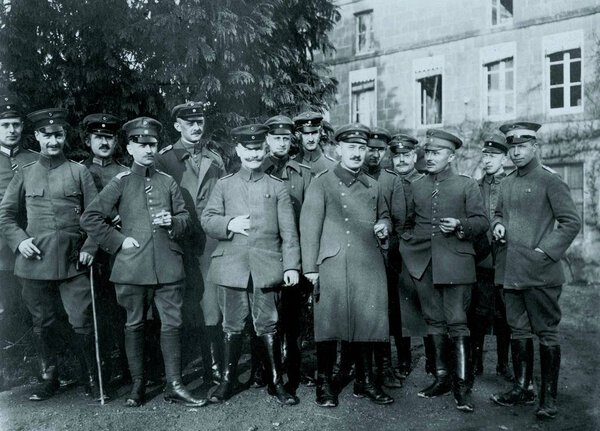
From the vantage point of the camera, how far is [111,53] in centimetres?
690

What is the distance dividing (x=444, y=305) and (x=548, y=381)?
38.8 inches

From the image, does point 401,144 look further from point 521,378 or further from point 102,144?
point 102,144

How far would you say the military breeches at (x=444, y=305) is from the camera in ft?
16.1

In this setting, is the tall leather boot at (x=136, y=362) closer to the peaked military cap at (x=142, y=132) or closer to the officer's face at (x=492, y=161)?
the peaked military cap at (x=142, y=132)

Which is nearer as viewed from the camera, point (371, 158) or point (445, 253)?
point (445, 253)

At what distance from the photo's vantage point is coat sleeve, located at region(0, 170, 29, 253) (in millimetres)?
4793

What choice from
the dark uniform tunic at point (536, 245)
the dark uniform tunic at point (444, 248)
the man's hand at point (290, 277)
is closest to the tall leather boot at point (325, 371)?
the man's hand at point (290, 277)

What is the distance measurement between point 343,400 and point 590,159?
1218cm

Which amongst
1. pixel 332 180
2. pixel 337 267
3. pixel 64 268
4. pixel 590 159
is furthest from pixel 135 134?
pixel 590 159

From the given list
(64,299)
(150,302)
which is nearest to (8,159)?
(64,299)

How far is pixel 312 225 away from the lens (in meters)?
4.82

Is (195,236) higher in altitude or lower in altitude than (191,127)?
lower

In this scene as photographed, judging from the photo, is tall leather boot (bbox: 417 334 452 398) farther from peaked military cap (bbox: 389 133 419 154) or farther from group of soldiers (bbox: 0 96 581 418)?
peaked military cap (bbox: 389 133 419 154)

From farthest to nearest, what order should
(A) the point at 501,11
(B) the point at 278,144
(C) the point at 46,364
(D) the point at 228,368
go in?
(A) the point at 501,11, (B) the point at 278,144, (C) the point at 46,364, (D) the point at 228,368
